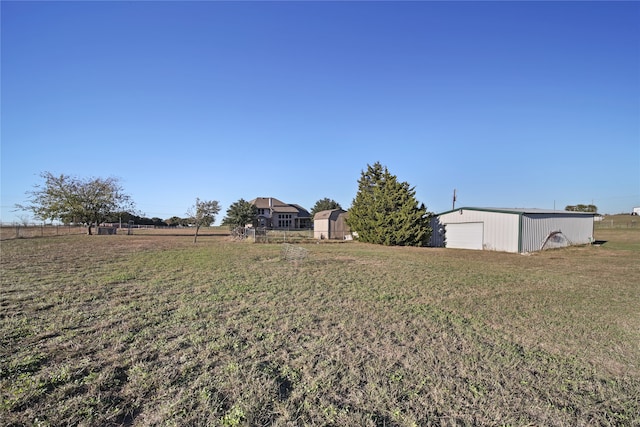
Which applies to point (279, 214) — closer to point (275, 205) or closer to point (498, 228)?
point (275, 205)

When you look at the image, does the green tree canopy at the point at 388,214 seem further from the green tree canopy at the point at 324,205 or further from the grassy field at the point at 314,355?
the green tree canopy at the point at 324,205

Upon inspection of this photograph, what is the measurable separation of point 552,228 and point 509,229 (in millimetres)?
4362

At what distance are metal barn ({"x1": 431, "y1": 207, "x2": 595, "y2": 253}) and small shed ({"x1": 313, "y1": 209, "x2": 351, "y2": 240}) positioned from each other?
10.6 m

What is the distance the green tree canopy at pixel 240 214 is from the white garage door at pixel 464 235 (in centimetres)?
2513

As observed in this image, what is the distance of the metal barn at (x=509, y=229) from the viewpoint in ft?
60.9

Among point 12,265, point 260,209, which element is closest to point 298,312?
point 12,265

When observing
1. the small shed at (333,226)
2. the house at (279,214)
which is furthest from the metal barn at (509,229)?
the house at (279,214)

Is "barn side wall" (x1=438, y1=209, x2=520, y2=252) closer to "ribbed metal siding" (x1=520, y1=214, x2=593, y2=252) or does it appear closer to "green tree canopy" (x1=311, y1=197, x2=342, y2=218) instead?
"ribbed metal siding" (x1=520, y1=214, x2=593, y2=252)

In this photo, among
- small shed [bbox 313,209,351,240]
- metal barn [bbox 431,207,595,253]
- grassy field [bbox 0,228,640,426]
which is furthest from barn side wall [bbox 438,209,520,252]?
small shed [bbox 313,209,351,240]

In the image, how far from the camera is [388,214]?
24547mm

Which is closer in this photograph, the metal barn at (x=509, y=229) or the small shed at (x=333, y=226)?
the metal barn at (x=509, y=229)

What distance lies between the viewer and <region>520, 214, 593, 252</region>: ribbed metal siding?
61.0 feet

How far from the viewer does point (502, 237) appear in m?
19.1

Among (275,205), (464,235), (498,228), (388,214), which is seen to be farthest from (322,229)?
(275,205)
